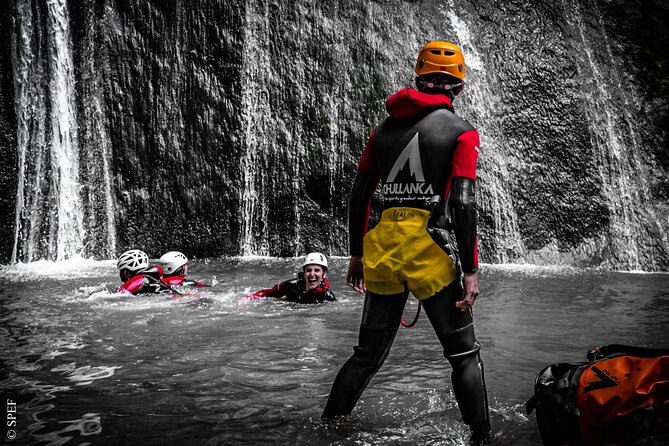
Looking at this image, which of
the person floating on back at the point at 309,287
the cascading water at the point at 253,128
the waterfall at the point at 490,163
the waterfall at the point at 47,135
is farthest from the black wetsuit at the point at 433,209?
the waterfall at the point at 47,135

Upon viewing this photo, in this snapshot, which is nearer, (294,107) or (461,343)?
(461,343)

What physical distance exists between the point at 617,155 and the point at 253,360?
1255 cm

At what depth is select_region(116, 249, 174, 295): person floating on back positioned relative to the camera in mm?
8938

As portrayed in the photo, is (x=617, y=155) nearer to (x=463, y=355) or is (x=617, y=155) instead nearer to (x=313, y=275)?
(x=313, y=275)

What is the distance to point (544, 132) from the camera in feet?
51.6

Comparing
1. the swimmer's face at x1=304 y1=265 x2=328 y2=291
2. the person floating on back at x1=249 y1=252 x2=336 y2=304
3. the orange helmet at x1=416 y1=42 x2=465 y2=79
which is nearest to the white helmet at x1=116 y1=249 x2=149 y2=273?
the person floating on back at x1=249 y1=252 x2=336 y2=304

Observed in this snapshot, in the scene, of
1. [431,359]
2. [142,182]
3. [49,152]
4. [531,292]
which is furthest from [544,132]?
[49,152]

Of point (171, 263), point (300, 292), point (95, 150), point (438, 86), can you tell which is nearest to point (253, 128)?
point (95, 150)

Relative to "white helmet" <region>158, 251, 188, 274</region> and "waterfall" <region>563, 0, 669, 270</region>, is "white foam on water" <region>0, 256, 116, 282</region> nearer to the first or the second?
"white helmet" <region>158, 251, 188, 274</region>

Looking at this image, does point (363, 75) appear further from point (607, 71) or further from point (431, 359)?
point (431, 359)

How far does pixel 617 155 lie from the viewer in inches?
597

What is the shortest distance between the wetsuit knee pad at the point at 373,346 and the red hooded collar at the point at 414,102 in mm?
1347

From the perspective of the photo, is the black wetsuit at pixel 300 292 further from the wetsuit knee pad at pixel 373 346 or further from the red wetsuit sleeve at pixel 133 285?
the wetsuit knee pad at pixel 373 346

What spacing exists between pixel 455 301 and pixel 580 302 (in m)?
6.12
